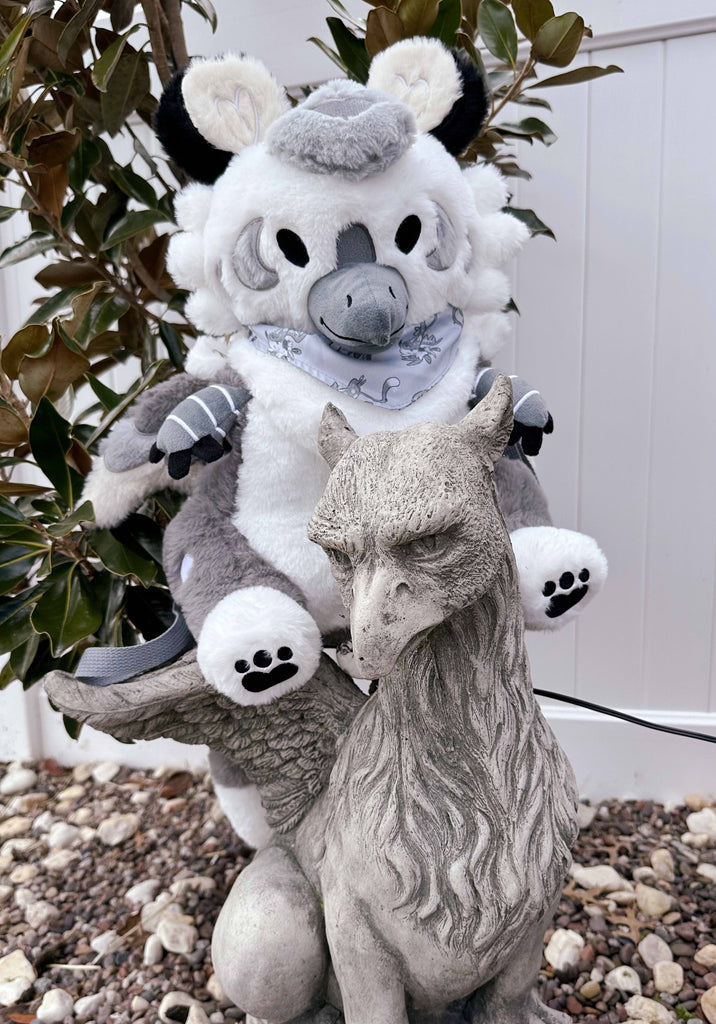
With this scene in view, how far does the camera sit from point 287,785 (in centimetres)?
93

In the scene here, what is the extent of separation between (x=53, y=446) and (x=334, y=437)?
50 cm

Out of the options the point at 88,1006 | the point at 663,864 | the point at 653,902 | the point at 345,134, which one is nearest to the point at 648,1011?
the point at 653,902

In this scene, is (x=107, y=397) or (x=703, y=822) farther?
(x=703, y=822)

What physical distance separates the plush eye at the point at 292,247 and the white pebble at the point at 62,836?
1.35m

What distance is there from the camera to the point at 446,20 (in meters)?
1.08

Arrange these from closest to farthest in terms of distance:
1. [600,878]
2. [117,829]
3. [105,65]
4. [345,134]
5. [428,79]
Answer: [345,134] < [428,79] < [105,65] < [600,878] < [117,829]

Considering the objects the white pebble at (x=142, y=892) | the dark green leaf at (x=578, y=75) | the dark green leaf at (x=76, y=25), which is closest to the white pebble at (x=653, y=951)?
the white pebble at (x=142, y=892)

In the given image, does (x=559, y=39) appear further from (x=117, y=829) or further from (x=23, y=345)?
(x=117, y=829)

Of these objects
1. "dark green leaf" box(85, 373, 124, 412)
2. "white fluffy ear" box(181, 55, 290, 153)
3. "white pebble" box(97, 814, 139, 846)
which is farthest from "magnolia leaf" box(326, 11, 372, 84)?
"white pebble" box(97, 814, 139, 846)

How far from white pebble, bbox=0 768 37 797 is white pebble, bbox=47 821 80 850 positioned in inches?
9.0

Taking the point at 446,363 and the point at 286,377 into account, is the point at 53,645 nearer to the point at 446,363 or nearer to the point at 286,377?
the point at 286,377

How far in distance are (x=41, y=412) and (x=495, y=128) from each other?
0.75 metres

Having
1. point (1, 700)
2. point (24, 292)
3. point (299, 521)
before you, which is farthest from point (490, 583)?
point (1, 700)

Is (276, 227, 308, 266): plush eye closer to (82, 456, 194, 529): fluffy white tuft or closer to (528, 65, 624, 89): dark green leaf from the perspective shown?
(82, 456, 194, 529): fluffy white tuft
